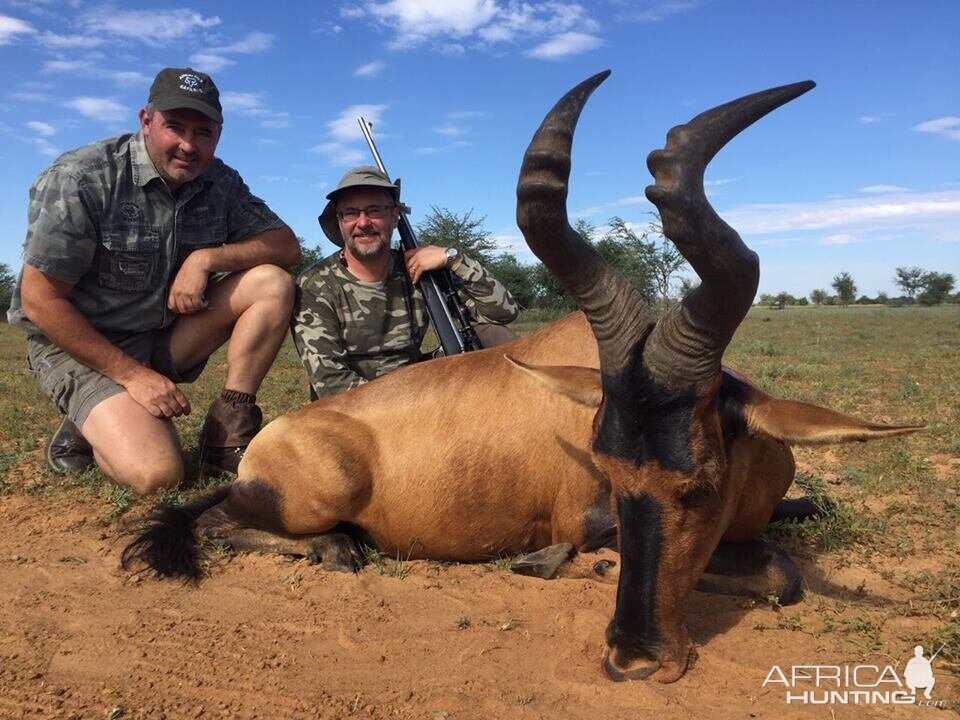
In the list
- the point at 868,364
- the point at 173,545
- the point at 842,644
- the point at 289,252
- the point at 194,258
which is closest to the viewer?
the point at 842,644

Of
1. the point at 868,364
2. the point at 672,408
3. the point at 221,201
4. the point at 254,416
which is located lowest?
the point at 868,364

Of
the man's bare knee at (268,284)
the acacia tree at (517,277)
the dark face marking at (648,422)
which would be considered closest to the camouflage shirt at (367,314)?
the man's bare knee at (268,284)

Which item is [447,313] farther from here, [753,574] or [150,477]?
[753,574]

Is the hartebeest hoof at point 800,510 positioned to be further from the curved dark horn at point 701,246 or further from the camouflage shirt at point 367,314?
the camouflage shirt at point 367,314

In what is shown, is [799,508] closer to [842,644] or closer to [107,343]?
[842,644]

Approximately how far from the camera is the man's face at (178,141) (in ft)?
19.7

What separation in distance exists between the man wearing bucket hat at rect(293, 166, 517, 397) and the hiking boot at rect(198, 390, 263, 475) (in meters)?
0.62

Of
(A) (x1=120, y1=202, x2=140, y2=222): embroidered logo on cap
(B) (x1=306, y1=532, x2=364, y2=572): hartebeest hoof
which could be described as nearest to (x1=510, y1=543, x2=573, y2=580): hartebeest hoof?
(B) (x1=306, y1=532, x2=364, y2=572): hartebeest hoof

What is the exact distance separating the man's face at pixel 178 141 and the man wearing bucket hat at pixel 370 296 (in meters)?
1.10

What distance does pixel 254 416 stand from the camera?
662 centimetres

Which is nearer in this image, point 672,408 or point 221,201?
point 672,408

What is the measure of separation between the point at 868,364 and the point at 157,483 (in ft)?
44.1

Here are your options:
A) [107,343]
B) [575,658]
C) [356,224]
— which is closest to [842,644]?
[575,658]

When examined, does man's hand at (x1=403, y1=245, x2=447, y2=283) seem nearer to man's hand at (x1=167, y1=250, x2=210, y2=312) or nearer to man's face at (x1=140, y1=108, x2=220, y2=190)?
man's hand at (x1=167, y1=250, x2=210, y2=312)
